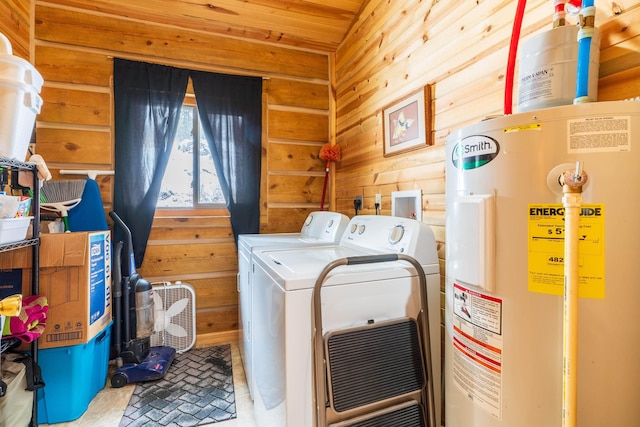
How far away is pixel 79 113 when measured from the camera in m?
2.29

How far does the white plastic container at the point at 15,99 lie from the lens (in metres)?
1.30

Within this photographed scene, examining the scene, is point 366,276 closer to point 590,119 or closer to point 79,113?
point 590,119

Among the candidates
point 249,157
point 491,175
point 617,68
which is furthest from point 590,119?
point 249,157

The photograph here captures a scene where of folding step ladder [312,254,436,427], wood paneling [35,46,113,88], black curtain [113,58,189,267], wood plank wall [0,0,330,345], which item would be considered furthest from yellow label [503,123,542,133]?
wood paneling [35,46,113,88]

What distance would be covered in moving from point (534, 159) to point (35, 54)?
3165 millimetres

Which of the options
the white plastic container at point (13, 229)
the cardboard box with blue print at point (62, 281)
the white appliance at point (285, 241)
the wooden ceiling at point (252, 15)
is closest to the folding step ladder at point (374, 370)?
the white appliance at point (285, 241)

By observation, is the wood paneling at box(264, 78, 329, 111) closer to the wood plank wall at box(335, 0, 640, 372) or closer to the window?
the wood plank wall at box(335, 0, 640, 372)

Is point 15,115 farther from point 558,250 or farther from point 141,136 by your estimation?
point 558,250

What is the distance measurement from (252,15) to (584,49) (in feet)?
7.91

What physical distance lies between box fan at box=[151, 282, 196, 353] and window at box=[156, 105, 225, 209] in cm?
69

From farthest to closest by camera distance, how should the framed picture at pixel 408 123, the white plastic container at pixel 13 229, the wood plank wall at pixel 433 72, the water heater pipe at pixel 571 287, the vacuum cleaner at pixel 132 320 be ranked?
Answer: the vacuum cleaner at pixel 132 320
the framed picture at pixel 408 123
the white plastic container at pixel 13 229
the wood plank wall at pixel 433 72
the water heater pipe at pixel 571 287

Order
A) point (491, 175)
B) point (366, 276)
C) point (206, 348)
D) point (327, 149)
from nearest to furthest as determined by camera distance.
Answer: point (491, 175)
point (366, 276)
point (206, 348)
point (327, 149)

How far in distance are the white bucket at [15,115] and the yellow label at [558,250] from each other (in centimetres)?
202

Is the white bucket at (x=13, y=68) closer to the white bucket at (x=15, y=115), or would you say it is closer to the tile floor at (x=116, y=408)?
the white bucket at (x=15, y=115)
